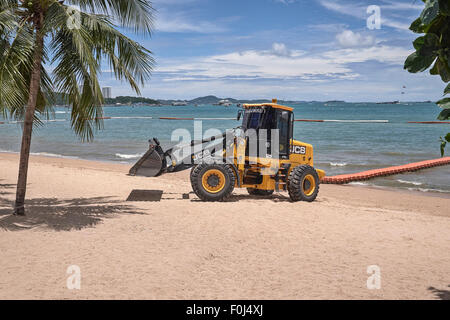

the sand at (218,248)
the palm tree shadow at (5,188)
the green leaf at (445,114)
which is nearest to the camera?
the green leaf at (445,114)

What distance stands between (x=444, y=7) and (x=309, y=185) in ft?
31.4

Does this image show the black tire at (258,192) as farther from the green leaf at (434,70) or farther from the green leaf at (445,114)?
the green leaf at (434,70)

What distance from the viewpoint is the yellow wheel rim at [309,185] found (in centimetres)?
1223

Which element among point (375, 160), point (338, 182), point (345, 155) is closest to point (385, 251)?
point (338, 182)

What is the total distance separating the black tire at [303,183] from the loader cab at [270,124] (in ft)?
1.85

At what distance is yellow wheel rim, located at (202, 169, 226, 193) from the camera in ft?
37.8

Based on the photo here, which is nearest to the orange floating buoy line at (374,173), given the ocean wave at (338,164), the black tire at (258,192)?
the ocean wave at (338,164)

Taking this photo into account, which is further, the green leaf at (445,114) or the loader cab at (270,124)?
the loader cab at (270,124)

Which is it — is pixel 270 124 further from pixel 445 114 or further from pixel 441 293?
pixel 445 114

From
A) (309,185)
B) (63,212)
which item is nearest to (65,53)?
(63,212)

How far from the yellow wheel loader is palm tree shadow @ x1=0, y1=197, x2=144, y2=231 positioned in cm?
171

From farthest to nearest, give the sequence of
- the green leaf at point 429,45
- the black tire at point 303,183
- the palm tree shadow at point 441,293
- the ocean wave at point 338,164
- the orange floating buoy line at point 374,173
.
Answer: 1. the ocean wave at point 338,164
2. the orange floating buoy line at point 374,173
3. the black tire at point 303,183
4. the palm tree shadow at point 441,293
5. the green leaf at point 429,45

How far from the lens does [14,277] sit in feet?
19.7
